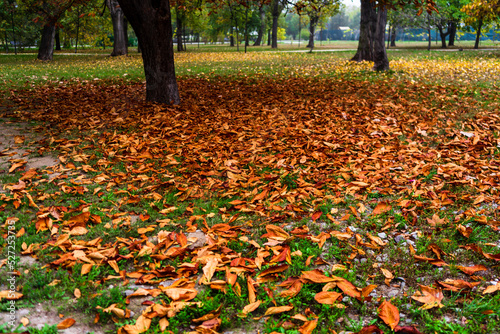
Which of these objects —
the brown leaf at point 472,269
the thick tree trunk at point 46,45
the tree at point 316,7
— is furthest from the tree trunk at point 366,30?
the thick tree trunk at point 46,45

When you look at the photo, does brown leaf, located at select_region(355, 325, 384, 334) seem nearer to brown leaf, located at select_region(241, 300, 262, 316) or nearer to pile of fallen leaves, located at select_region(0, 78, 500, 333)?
pile of fallen leaves, located at select_region(0, 78, 500, 333)

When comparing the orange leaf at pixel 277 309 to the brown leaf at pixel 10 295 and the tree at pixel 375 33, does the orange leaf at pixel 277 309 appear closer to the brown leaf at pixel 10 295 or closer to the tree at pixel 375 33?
the brown leaf at pixel 10 295

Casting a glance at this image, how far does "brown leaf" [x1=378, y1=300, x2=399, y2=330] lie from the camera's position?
1880mm

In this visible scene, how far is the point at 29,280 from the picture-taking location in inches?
88.1

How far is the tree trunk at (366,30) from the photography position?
13.1 metres

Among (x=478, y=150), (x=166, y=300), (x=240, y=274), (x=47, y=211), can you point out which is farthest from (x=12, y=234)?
(x=478, y=150)

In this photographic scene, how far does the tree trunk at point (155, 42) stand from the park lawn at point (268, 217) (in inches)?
37.6

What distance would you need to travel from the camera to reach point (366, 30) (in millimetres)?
14000

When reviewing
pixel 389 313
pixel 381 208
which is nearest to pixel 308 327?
pixel 389 313

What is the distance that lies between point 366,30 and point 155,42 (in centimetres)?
1010

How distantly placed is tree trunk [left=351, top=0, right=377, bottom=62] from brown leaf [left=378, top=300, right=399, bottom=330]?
1263cm

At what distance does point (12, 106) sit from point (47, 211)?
5338 millimetres

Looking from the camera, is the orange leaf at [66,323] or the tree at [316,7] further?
the tree at [316,7]

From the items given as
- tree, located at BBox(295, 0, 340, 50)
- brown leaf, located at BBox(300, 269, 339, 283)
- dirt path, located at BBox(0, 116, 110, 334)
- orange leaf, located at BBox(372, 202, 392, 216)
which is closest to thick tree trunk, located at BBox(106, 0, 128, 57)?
tree, located at BBox(295, 0, 340, 50)
